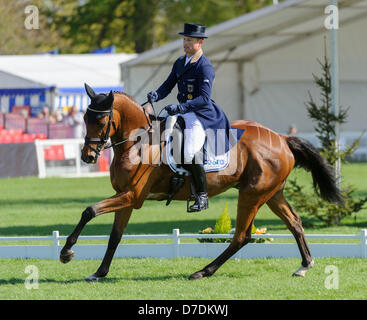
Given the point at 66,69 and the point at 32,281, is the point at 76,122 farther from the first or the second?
the point at 32,281

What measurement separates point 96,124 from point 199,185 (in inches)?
51.8

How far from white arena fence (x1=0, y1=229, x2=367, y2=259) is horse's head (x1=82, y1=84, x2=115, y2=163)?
2.04 m

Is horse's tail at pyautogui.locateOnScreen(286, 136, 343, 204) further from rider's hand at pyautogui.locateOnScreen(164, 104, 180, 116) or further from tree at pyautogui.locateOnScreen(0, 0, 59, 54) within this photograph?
tree at pyautogui.locateOnScreen(0, 0, 59, 54)

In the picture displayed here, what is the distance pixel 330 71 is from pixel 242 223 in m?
5.48

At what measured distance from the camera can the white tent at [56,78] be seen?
29797 mm

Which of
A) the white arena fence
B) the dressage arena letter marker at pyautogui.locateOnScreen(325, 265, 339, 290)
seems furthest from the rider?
the white arena fence

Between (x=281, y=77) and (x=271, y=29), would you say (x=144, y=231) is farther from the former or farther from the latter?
(x=281, y=77)

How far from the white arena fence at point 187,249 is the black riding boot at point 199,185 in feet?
5.01

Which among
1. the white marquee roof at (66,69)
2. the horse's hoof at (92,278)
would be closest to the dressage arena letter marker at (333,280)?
the horse's hoof at (92,278)

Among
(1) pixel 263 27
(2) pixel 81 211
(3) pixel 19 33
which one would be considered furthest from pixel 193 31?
(3) pixel 19 33

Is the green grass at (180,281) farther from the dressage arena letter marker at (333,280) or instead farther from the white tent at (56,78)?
the white tent at (56,78)

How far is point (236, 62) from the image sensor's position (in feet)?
102

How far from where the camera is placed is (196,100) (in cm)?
855
